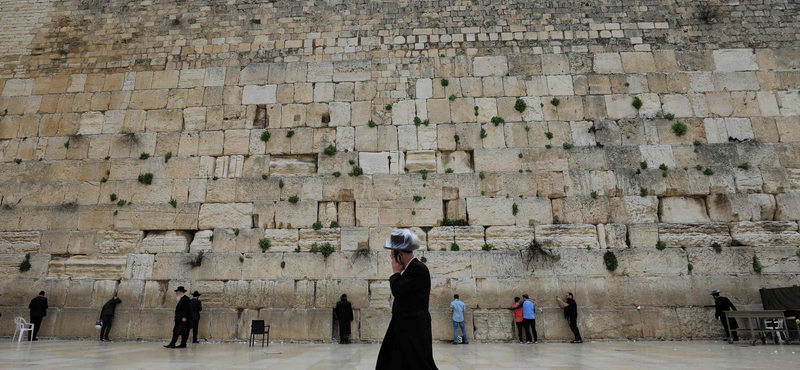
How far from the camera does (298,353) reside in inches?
305

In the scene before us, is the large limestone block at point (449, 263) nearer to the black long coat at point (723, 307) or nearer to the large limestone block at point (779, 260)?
the black long coat at point (723, 307)

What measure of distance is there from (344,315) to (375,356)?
86.8 inches

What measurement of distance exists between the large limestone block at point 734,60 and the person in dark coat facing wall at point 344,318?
1060 cm

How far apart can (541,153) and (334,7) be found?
6550 mm

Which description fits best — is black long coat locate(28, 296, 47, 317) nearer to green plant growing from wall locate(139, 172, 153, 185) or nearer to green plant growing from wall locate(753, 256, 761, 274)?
green plant growing from wall locate(139, 172, 153, 185)

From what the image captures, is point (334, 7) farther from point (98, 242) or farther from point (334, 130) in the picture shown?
point (98, 242)

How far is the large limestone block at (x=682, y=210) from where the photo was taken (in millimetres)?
10367

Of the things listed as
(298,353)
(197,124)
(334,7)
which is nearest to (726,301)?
(298,353)

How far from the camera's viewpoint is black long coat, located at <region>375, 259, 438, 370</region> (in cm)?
317

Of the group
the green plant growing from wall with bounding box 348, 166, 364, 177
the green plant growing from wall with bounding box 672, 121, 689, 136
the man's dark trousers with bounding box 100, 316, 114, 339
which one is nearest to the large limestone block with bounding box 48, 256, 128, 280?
the man's dark trousers with bounding box 100, 316, 114, 339

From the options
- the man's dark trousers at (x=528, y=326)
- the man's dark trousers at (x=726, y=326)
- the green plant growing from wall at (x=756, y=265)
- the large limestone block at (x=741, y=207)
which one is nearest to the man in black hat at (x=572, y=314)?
the man's dark trousers at (x=528, y=326)

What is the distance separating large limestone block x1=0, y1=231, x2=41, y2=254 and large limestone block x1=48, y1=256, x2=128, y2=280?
0.70 m

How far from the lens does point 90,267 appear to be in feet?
34.4

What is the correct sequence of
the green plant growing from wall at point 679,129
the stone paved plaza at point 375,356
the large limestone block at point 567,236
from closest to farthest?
the stone paved plaza at point 375,356 < the large limestone block at point 567,236 < the green plant growing from wall at point 679,129
